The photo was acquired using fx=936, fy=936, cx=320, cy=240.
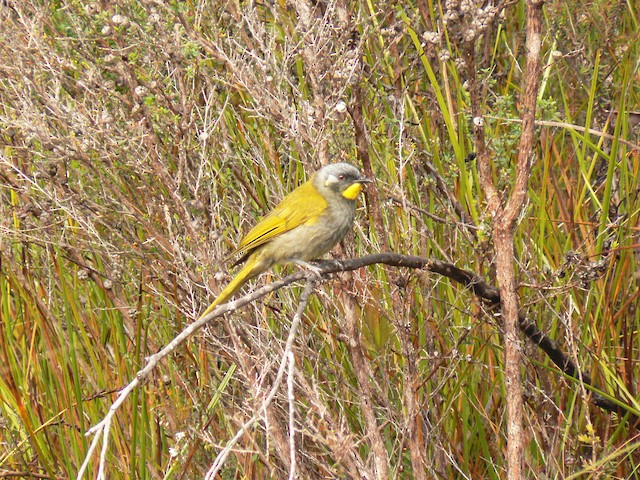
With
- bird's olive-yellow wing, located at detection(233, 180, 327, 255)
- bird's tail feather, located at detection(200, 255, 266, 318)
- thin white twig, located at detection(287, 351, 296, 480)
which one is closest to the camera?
thin white twig, located at detection(287, 351, 296, 480)

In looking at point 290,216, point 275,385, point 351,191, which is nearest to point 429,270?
point 351,191

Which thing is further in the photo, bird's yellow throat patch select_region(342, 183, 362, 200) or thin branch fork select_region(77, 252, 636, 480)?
bird's yellow throat patch select_region(342, 183, 362, 200)

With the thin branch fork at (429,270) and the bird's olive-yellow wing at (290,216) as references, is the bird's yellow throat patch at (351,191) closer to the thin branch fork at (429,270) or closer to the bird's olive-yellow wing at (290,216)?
the bird's olive-yellow wing at (290,216)

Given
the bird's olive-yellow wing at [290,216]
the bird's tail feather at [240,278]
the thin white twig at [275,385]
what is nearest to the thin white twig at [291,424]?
the thin white twig at [275,385]

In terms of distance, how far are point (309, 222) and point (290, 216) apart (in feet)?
0.28

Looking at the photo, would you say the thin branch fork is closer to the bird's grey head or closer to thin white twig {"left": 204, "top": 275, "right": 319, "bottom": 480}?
thin white twig {"left": 204, "top": 275, "right": 319, "bottom": 480}

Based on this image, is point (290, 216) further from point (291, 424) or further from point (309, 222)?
point (291, 424)

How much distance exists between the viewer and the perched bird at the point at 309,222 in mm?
3916

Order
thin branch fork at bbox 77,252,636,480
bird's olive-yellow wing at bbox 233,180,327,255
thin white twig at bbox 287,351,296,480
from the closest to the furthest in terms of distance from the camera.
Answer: thin white twig at bbox 287,351,296,480, thin branch fork at bbox 77,252,636,480, bird's olive-yellow wing at bbox 233,180,327,255

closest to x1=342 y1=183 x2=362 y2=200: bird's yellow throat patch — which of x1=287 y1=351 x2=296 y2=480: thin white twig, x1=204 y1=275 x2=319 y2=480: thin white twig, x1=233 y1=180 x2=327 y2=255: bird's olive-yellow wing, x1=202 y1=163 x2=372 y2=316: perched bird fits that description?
x1=202 y1=163 x2=372 y2=316: perched bird

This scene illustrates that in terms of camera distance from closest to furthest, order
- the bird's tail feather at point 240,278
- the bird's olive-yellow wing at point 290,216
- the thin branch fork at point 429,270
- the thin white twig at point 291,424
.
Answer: the thin white twig at point 291,424 → the thin branch fork at point 429,270 → the bird's tail feather at point 240,278 → the bird's olive-yellow wing at point 290,216

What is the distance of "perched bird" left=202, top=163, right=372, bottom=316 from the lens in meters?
3.92

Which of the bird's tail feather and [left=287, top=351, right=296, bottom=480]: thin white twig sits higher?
[left=287, top=351, right=296, bottom=480]: thin white twig

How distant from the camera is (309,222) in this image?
395 centimetres
